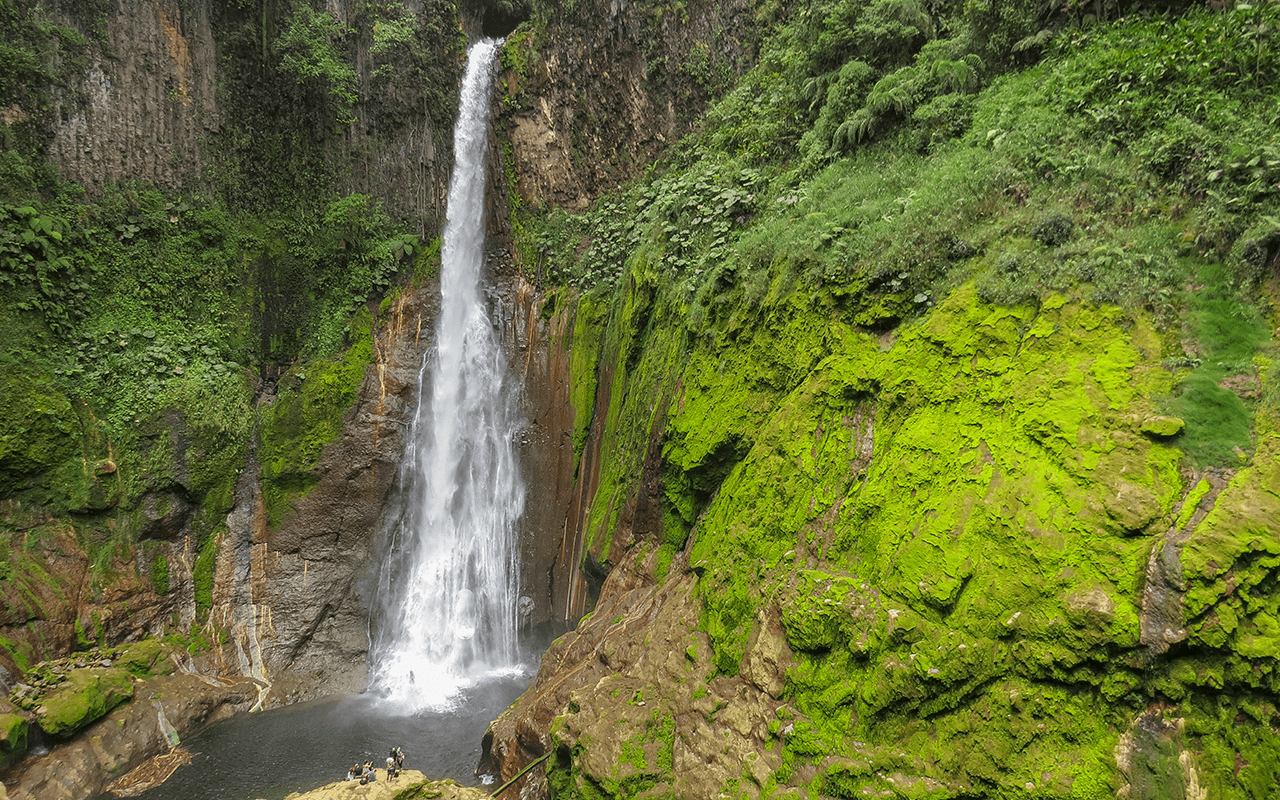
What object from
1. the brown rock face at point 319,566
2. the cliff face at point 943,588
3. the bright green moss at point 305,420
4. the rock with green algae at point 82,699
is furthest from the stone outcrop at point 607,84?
the rock with green algae at point 82,699

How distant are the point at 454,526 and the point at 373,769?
5963 mm

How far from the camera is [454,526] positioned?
47.4 feet

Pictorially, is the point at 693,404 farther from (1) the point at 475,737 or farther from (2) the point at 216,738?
(2) the point at 216,738

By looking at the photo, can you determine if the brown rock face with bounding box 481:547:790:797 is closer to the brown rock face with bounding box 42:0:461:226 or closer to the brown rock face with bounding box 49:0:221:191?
the brown rock face with bounding box 42:0:461:226

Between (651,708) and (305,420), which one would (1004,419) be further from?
(305,420)

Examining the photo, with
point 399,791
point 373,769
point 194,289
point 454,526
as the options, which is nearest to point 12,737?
point 373,769

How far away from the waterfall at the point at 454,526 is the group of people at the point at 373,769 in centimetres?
211

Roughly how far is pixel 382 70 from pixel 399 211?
4.03m

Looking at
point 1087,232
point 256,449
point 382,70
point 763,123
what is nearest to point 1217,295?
point 1087,232

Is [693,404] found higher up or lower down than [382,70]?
lower down

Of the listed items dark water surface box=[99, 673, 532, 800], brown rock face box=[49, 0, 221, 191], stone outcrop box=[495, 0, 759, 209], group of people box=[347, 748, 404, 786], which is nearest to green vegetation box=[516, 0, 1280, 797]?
group of people box=[347, 748, 404, 786]

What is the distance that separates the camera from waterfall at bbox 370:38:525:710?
43.5ft

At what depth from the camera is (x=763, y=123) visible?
1232cm

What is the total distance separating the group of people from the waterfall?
2.11 metres
